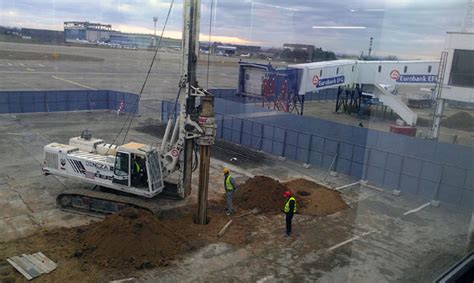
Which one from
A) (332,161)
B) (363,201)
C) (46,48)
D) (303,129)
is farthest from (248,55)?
(46,48)

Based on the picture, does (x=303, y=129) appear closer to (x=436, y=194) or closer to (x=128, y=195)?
(x=436, y=194)

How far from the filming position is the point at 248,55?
24.6m

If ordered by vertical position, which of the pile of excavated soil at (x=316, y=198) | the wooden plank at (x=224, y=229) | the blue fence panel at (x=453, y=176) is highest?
the blue fence panel at (x=453, y=176)

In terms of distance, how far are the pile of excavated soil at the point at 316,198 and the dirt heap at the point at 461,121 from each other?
6405mm

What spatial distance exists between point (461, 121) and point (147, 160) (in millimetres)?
13669

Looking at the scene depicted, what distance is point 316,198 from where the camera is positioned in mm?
15469

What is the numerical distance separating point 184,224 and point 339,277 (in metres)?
4.86

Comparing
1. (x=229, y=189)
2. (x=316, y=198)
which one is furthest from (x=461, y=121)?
(x=229, y=189)

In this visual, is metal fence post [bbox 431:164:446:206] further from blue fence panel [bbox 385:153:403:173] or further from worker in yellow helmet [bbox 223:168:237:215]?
worker in yellow helmet [bbox 223:168:237:215]

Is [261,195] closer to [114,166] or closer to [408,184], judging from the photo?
[114,166]

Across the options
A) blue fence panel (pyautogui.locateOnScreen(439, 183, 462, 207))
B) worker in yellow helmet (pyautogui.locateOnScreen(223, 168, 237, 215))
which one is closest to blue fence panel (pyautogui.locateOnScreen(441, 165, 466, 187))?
blue fence panel (pyautogui.locateOnScreen(439, 183, 462, 207))

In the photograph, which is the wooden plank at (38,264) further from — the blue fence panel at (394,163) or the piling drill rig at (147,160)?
the blue fence panel at (394,163)

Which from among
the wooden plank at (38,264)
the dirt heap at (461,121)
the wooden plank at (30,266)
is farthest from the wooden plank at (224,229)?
the dirt heap at (461,121)

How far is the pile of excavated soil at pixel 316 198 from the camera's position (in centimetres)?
1444
